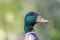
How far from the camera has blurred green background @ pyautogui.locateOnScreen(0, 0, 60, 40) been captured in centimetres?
363

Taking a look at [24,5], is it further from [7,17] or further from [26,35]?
[26,35]

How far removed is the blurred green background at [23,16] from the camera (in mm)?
3635

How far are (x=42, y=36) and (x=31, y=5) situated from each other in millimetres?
410

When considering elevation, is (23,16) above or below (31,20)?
below

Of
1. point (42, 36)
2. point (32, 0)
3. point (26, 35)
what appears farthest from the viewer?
point (32, 0)

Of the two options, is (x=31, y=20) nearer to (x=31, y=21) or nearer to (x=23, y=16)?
(x=31, y=21)

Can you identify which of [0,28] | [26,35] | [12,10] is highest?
[26,35]

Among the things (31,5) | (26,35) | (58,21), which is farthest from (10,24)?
(26,35)

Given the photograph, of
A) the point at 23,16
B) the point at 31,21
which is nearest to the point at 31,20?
the point at 31,21

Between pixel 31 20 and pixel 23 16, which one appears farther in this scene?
pixel 23 16

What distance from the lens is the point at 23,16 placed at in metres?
3.69

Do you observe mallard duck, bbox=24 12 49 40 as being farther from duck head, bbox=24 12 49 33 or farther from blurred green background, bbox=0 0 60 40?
blurred green background, bbox=0 0 60 40

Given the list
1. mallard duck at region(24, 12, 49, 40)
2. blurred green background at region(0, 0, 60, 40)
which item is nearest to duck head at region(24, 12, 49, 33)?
mallard duck at region(24, 12, 49, 40)

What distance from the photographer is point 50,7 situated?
3.69 meters
